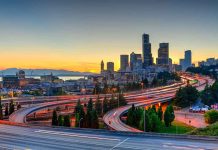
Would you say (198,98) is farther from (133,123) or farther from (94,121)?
(94,121)

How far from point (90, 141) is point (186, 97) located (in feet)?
179

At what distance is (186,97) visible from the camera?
72.9 m

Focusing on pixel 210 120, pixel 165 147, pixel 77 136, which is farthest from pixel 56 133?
pixel 210 120

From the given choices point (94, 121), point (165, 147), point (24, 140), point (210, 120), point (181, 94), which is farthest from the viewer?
point (181, 94)

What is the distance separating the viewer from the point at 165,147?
19250mm

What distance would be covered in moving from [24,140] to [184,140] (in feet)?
35.1

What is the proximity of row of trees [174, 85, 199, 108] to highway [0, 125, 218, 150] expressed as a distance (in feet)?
167

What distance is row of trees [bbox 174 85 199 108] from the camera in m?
72.6

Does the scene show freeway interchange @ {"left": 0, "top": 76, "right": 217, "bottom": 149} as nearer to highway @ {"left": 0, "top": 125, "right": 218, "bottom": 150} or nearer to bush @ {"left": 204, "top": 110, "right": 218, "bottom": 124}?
highway @ {"left": 0, "top": 125, "right": 218, "bottom": 150}

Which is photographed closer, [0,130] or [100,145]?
[100,145]

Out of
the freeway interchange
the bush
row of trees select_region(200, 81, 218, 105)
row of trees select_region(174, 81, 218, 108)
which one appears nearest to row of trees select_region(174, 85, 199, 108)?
row of trees select_region(174, 81, 218, 108)

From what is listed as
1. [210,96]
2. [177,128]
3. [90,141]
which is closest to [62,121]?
[177,128]

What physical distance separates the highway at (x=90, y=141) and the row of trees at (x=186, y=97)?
167 feet

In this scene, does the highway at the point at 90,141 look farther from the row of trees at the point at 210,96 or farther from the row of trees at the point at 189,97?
the row of trees at the point at 210,96
